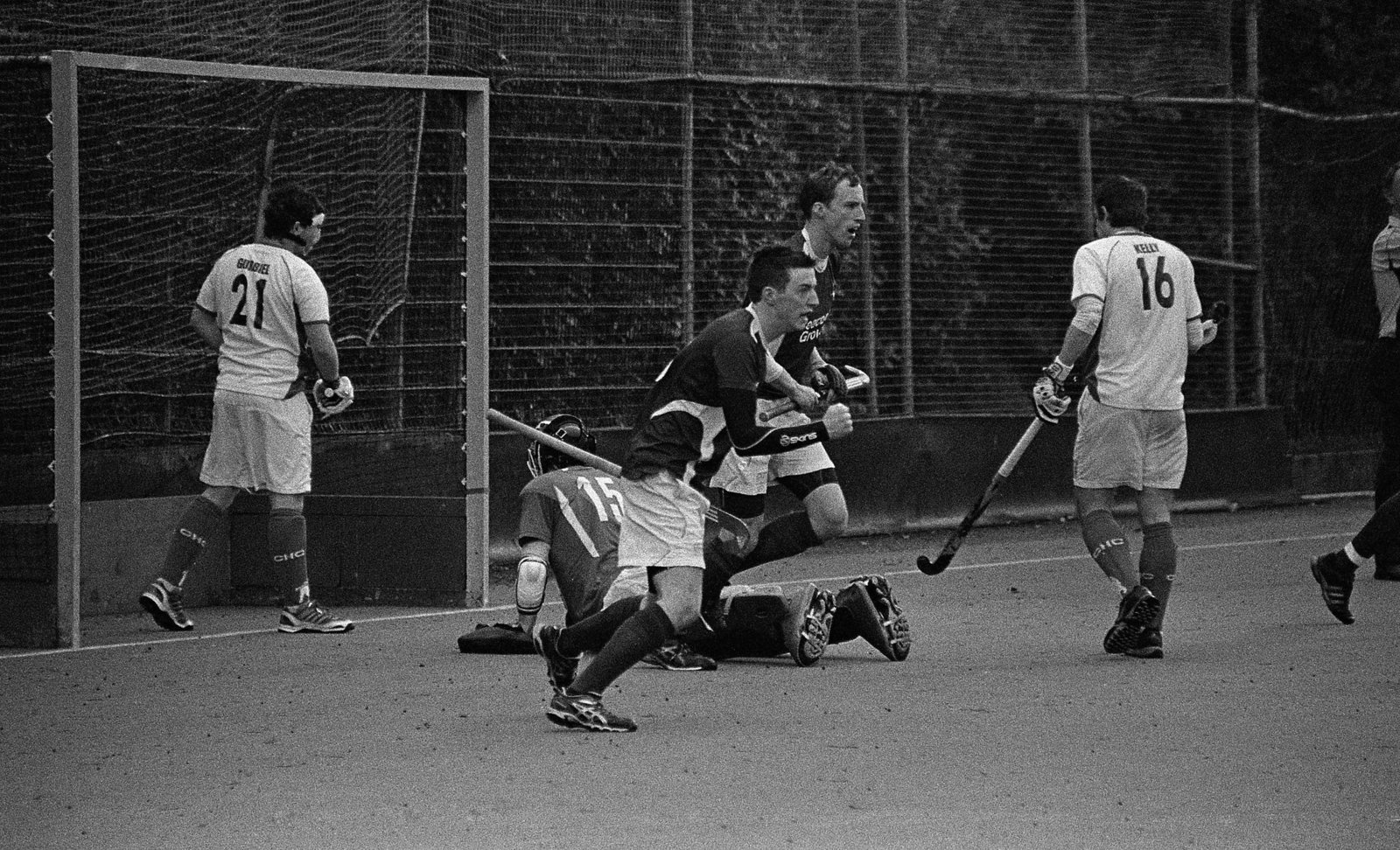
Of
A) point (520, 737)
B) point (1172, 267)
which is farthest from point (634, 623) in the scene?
point (1172, 267)

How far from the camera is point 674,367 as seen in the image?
23.7 feet

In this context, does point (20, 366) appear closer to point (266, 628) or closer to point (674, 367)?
point (266, 628)

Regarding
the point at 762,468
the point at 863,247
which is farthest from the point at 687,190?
the point at 762,468

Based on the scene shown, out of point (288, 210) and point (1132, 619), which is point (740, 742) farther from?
point (288, 210)

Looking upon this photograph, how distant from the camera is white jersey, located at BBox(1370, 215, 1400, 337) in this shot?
1105 centimetres

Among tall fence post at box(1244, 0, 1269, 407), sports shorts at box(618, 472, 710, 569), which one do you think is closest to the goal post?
sports shorts at box(618, 472, 710, 569)

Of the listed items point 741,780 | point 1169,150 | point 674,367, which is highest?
point 1169,150

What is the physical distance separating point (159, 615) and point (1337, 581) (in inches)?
193

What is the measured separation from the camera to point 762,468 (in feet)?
29.1

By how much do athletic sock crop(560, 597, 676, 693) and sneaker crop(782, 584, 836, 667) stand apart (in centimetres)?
150

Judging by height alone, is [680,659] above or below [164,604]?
below

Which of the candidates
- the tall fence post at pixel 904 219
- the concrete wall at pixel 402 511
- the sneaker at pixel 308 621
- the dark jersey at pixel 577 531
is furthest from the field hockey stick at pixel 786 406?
the tall fence post at pixel 904 219

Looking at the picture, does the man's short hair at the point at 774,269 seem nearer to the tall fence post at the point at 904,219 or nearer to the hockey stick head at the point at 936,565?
the hockey stick head at the point at 936,565

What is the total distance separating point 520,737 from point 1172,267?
3512 mm
